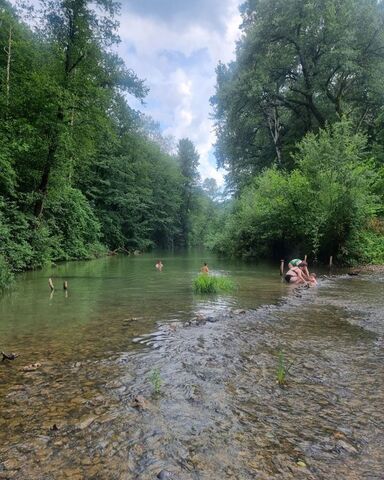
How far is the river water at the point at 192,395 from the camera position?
3.60 meters

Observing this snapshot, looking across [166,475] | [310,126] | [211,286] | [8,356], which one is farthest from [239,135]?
[166,475]

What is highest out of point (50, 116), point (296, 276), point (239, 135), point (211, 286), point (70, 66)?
point (239, 135)

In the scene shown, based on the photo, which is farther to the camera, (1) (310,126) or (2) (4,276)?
(1) (310,126)

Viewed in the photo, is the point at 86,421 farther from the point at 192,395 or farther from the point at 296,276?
the point at 296,276

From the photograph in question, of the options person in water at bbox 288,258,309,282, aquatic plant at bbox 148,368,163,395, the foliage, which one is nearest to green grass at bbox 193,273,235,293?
person in water at bbox 288,258,309,282

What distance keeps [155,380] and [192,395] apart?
65cm

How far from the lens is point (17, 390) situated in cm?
523

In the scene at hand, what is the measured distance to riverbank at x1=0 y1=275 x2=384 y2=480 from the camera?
355 centimetres

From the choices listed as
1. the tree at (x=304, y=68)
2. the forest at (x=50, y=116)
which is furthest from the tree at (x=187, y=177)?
the forest at (x=50, y=116)

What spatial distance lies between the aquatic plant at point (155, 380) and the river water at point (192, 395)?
18 mm

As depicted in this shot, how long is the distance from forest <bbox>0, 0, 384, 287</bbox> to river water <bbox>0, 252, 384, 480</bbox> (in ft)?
25.9

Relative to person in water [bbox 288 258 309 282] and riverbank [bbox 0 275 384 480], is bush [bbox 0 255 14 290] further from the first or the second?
person in water [bbox 288 258 309 282]

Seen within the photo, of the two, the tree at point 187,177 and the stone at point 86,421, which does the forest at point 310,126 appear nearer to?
the stone at point 86,421

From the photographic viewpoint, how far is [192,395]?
5133mm
